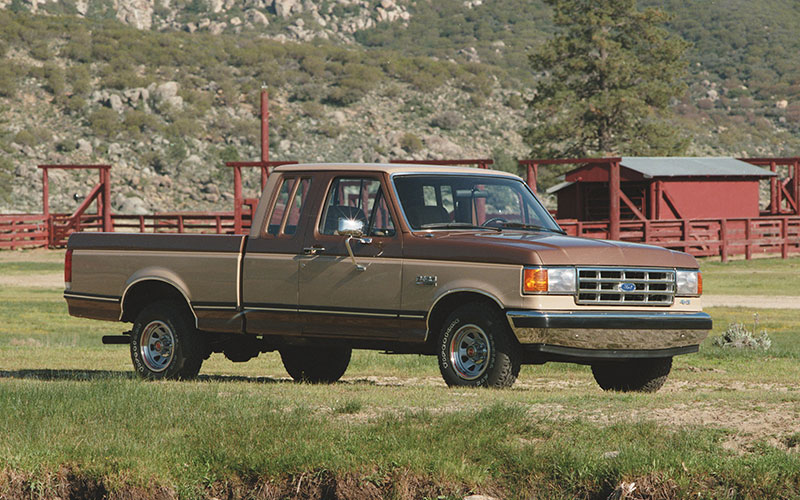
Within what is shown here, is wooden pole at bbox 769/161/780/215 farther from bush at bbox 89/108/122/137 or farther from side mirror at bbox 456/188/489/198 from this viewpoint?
bush at bbox 89/108/122/137

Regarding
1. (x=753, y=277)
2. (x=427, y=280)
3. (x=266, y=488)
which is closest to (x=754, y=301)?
(x=753, y=277)

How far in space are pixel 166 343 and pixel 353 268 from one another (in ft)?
7.57

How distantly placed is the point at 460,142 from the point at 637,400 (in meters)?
75.6

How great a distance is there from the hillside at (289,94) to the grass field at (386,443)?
58.1m

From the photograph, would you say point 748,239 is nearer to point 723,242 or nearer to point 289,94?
point 723,242

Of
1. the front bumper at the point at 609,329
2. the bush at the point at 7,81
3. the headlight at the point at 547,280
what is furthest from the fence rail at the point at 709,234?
the bush at the point at 7,81

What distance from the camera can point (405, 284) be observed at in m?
10.3

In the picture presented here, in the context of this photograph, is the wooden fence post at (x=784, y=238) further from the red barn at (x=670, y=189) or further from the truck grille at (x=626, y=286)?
Result: the truck grille at (x=626, y=286)

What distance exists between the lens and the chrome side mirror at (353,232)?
10.3 metres

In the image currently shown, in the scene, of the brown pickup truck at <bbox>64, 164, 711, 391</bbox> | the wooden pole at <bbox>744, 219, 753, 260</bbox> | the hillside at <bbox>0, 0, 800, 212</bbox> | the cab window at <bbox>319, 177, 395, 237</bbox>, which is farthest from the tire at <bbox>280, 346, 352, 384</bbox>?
the hillside at <bbox>0, 0, 800, 212</bbox>

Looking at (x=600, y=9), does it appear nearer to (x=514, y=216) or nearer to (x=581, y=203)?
(x=581, y=203)

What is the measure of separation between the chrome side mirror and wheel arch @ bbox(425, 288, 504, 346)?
0.71m

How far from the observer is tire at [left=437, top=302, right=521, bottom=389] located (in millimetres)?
9961

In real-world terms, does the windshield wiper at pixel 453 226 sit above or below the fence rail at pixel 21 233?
above
